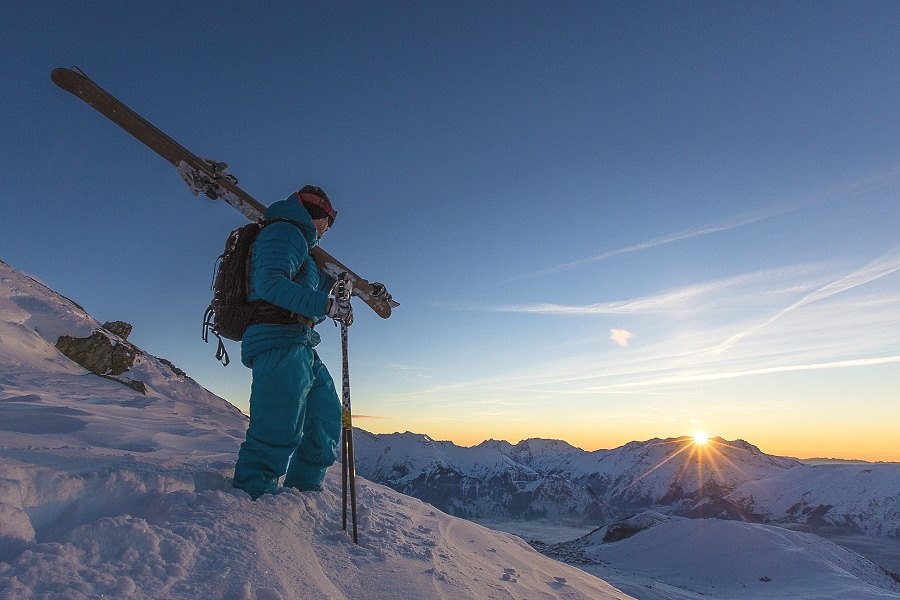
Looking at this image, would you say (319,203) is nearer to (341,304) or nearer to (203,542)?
(341,304)

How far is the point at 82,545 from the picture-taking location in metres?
2.08

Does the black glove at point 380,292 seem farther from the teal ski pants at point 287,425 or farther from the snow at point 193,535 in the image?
the snow at point 193,535

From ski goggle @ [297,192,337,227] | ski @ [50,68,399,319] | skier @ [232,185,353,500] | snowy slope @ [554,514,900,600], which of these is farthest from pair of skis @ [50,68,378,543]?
snowy slope @ [554,514,900,600]

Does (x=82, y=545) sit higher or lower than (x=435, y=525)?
higher

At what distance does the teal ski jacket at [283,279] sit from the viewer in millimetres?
3453

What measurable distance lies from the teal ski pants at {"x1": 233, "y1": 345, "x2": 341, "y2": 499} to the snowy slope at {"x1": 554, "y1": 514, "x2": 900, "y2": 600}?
59.8 feet

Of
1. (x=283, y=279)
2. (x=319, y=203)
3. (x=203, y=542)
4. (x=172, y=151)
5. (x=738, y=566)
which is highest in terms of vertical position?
(x=172, y=151)

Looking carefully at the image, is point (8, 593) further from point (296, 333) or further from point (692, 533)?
point (692, 533)

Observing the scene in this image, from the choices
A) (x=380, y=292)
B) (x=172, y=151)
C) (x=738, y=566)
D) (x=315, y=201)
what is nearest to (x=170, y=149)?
(x=172, y=151)

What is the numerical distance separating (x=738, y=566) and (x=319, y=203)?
40161 millimetres

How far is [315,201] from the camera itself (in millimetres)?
4336

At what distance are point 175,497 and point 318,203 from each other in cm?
255

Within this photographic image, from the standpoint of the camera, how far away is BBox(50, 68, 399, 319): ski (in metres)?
4.70

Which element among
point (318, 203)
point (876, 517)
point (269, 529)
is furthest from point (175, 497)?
point (876, 517)
